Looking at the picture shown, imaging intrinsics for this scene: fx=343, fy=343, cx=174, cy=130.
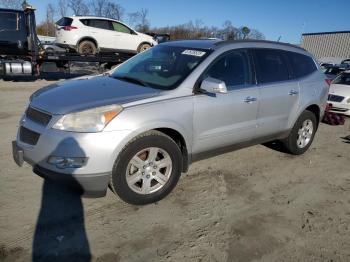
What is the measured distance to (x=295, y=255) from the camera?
3.04m

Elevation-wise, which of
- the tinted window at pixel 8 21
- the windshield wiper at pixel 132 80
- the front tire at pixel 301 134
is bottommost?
the front tire at pixel 301 134

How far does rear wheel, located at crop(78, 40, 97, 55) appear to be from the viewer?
14050 millimetres

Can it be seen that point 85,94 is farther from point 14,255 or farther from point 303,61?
point 303,61

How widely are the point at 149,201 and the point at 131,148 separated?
0.69 meters

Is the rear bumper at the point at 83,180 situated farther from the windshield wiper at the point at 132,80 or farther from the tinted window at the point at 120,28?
the tinted window at the point at 120,28

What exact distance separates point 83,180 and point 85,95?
920 millimetres

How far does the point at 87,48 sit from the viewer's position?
14.3m

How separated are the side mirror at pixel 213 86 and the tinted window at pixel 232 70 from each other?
204 mm

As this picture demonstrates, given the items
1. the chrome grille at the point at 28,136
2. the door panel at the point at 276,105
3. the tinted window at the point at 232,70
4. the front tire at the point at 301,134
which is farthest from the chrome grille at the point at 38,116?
the front tire at the point at 301,134

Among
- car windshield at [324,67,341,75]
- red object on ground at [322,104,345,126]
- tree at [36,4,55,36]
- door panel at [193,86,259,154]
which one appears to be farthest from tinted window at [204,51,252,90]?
tree at [36,4,55,36]

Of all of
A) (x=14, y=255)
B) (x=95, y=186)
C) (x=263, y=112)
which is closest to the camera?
(x=14, y=255)

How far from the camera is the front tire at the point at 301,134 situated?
5449mm

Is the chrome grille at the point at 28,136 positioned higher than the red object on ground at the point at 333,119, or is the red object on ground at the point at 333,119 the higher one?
the chrome grille at the point at 28,136

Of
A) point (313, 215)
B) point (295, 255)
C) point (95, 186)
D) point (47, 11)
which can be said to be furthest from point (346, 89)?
point (47, 11)
